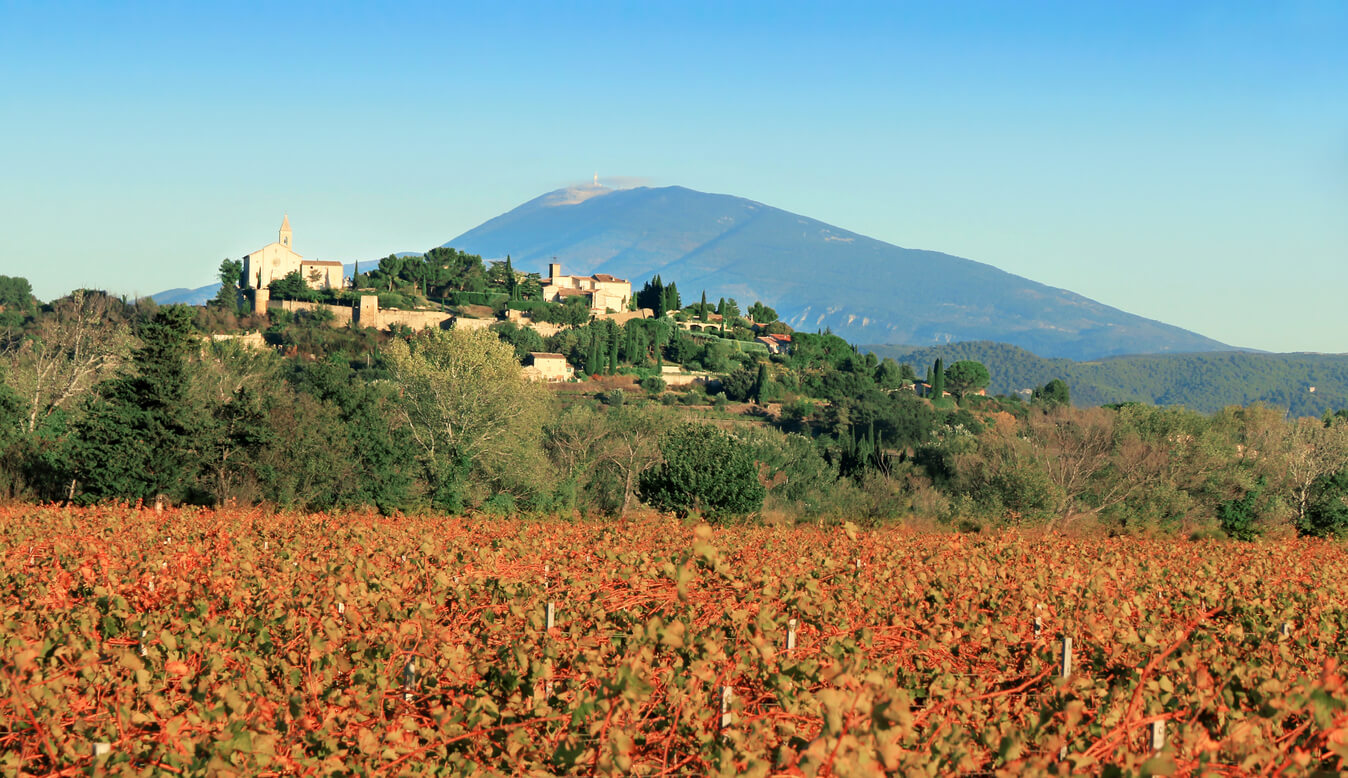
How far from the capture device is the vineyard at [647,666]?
157 inches

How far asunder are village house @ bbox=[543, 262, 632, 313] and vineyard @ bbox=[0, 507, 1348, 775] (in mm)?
99531

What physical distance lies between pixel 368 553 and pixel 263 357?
A: 134 feet

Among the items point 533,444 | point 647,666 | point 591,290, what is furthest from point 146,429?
point 591,290

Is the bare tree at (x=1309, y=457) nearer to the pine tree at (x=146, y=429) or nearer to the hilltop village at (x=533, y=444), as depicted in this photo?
the hilltop village at (x=533, y=444)

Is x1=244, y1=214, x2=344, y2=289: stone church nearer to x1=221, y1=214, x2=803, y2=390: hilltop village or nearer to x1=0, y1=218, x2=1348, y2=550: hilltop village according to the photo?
x1=221, y1=214, x2=803, y2=390: hilltop village

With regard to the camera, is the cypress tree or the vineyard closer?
the vineyard

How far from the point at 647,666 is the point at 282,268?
107 metres

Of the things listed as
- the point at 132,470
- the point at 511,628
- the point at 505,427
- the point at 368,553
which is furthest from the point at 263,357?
the point at 511,628

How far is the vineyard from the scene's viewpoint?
13.1 ft

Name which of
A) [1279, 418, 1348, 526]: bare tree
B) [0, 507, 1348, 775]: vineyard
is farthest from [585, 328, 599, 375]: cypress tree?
[0, 507, 1348, 775]: vineyard

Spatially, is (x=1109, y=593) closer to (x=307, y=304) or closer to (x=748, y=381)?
(x=748, y=381)

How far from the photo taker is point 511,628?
6.52 meters

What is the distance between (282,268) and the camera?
104m

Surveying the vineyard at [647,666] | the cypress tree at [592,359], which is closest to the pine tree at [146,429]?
the vineyard at [647,666]
